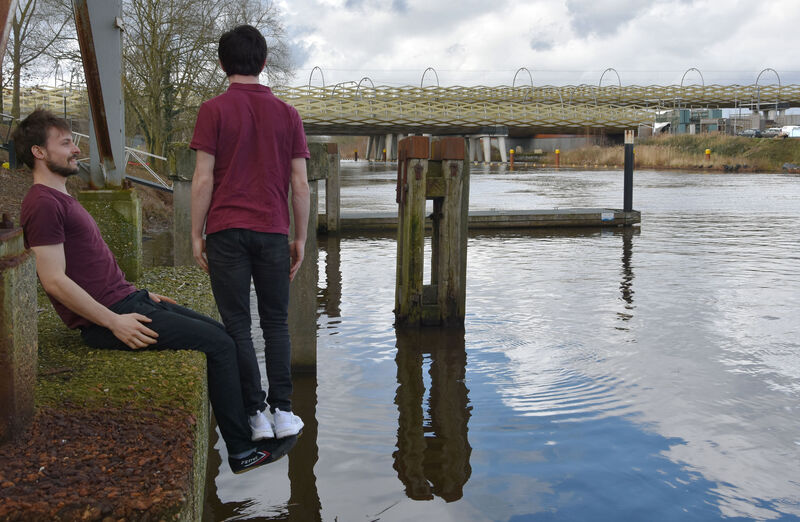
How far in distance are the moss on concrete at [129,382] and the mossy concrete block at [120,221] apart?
1.91 m

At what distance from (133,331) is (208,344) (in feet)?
1.07

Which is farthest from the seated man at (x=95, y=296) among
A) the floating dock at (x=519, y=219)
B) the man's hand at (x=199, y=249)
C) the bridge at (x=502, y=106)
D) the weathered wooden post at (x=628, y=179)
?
the bridge at (x=502, y=106)

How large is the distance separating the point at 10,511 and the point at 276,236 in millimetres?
1700

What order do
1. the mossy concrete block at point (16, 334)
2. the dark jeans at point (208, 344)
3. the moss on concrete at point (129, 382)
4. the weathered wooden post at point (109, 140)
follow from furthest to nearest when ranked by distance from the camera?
the weathered wooden post at point (109, 140) < the dark jeans at point (208, 344) < the moss on concrete at point (129, 382) < the mossy concrete block at point (16, 334)

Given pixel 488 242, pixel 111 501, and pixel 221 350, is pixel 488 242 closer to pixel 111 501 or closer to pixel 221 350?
pixel 221 350

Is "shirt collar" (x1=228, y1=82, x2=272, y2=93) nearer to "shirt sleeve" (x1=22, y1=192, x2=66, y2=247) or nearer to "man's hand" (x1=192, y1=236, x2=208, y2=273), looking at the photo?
"man's hand" (x1=192, y1=236, x2=208, y2=273)

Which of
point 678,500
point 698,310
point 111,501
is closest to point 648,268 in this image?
point 698,310

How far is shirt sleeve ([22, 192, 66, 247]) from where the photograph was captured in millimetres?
3615

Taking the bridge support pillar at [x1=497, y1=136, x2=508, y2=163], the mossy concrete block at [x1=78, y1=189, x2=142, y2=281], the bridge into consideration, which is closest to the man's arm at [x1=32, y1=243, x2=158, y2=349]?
the mossy concrete block at [x1=78, y1=189, x2=142, y2=281]

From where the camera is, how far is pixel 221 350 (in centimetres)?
384

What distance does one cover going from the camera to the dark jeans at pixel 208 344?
146 inches

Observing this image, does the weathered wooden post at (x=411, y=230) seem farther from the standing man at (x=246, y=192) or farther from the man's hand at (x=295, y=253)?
the standing man at (x=246, y=192)

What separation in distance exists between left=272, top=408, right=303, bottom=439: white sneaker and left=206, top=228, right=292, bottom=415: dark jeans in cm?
4

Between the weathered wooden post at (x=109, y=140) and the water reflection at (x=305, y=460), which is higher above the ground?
the weathered wooden post at (x=109, y=140)
